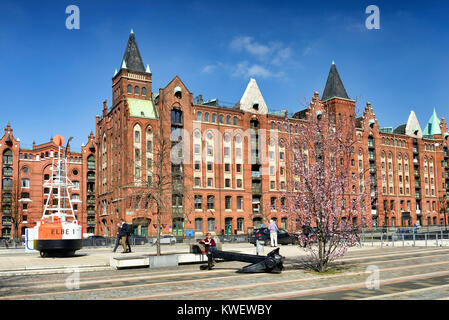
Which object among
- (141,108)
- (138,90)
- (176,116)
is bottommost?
(176,116)

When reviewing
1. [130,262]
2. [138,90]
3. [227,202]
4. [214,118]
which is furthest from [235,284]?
[214,118]

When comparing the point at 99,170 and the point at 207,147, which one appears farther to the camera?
the point at 99,170

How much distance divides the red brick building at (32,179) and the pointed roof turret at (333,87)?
42.0m

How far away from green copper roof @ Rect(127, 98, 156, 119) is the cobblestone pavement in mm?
42588

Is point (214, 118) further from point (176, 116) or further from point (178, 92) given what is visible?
point (178, 92)

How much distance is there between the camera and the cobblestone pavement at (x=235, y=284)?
11477 mm

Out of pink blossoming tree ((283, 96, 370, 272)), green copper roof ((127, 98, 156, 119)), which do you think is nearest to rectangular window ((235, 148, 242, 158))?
green copper roof ((127, 98, 156, 119))

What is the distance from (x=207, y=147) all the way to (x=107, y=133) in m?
14.9

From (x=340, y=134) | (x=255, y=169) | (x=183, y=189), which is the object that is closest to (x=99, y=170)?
(x=255, y=169)

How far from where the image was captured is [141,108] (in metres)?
59.7

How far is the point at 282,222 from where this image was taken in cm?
6831

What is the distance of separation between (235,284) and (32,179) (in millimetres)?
70339

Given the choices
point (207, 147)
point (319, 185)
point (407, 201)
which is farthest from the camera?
point (407, 201)
